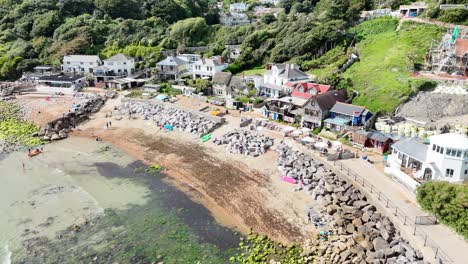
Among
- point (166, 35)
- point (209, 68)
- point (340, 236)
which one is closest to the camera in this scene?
point (340, 236)

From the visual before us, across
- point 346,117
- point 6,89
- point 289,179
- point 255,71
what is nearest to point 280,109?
point 346,117

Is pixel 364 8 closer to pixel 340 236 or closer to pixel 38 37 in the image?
pixel 340 236

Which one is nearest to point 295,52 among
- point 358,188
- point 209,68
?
point 209,68

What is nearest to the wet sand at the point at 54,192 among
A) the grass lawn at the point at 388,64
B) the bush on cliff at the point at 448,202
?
the bush on cliff at the point at 448,202

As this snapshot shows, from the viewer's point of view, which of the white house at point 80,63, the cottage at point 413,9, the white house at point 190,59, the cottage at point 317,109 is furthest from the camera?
the white house at point 80,63

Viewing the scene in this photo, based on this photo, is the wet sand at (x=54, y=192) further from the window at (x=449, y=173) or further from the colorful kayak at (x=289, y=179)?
the window at (x=449, y=173)
